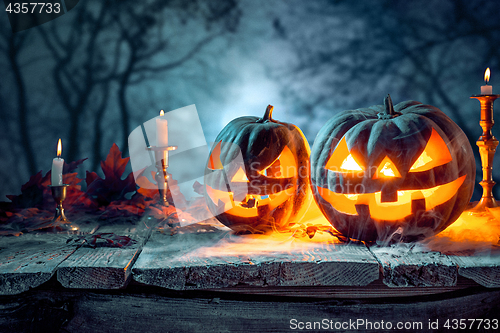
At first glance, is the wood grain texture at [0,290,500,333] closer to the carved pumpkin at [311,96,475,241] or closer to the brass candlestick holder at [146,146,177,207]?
the carved pumpkin at [311,96,475,241]

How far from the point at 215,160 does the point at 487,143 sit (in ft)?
3.42

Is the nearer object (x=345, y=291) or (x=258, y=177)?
(x=345, y=291)

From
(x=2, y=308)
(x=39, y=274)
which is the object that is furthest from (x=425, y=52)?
(x=2, y=308)

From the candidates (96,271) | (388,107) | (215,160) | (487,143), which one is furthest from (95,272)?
(487,143)

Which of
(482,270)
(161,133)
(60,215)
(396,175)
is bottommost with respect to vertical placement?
(482,270)

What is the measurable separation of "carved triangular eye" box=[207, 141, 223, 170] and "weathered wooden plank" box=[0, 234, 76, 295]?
0.54 m

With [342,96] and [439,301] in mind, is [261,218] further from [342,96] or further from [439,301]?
[342,96]

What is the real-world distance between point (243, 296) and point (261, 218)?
0.32m

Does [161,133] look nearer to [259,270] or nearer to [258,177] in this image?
[258,177]

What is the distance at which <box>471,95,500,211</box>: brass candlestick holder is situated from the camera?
136 cm

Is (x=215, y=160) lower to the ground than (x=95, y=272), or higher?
higher

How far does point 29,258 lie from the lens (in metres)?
1.07

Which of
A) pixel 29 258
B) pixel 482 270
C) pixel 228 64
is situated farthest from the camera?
pixel 228 64

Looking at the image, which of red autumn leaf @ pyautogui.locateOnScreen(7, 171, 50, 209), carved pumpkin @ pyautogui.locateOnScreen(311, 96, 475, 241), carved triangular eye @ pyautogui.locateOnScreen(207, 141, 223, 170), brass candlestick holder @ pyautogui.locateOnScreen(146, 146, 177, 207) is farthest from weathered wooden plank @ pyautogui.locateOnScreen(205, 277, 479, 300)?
red autumn leaf @ pyautogui.locateOnScreen(7, 171, 50, 209)
